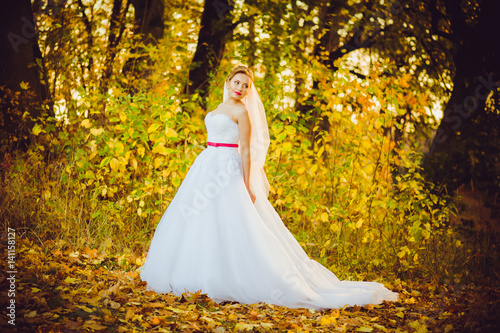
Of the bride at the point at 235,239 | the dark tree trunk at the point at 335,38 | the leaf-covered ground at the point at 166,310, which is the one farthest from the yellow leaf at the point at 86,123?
the dark tree trunk at the point at 335,38

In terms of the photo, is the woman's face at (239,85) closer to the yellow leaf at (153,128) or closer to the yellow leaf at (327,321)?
the yellow leaf at (153,128)

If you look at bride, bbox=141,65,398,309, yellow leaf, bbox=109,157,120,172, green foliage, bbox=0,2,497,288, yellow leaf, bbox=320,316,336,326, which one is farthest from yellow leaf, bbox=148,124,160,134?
yellow leaf, bbox=320,316,336,326

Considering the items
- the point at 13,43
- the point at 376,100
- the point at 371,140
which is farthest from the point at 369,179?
the point at 13,43

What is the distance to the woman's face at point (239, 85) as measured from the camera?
4809 mm

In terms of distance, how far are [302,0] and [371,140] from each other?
4.50 m

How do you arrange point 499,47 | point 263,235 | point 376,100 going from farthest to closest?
point 499,47 → point 376,100 → point 263,235

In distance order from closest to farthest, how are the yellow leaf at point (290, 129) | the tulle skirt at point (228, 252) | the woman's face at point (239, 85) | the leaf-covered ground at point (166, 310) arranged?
the leaf-covered ground at point (166, 310), the tulle skirt at point (228, 252), the woman's face at point (239, 85), the yellow leaf at point (290, 129)

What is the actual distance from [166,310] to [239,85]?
→ 2.26m

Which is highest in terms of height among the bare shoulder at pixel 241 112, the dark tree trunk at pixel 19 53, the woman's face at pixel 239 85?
the dark tree trunk at pixel 19 53

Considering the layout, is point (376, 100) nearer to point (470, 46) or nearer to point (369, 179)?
point (369, 179)

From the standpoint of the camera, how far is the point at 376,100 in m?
6.07

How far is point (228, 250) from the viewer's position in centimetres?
448

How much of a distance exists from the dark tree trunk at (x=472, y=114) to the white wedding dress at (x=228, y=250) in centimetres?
354

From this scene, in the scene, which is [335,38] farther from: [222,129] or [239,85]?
[222,129]
